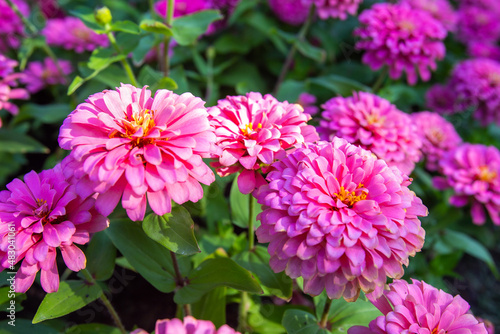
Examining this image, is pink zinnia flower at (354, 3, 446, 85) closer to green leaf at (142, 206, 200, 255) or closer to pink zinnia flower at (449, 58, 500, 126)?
pink zinnia flower at (449, 58, 500, 126)

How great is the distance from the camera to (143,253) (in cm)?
117

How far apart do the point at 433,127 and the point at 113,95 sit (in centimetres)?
175

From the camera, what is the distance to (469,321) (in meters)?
0.87

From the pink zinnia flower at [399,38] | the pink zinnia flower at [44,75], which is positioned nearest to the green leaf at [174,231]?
the pink zinnia flower at [399,38]

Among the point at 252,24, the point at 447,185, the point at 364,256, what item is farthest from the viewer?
the point at 252,24

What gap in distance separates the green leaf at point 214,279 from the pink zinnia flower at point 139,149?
31cm

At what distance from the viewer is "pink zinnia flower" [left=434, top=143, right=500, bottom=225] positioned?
5.70ft

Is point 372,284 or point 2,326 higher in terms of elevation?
point 372,284

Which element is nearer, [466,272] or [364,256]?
[364,256]

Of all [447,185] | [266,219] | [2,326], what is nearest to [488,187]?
[447,185]

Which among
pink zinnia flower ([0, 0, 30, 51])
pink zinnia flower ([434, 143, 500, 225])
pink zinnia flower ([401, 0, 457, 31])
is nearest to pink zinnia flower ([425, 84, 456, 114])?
pink zinnia flower ([401, 0, 457, 31])

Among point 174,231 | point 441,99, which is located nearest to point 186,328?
point 174,231

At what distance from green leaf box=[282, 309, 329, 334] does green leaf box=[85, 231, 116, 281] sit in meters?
0.57

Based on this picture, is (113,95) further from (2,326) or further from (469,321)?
(469,321)
